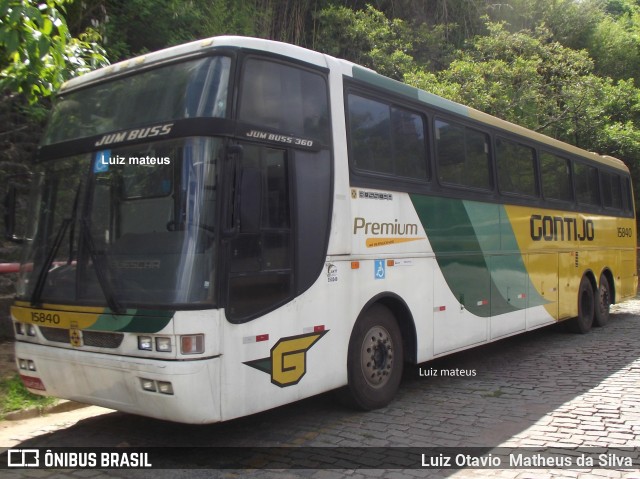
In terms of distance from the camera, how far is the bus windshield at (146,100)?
4.55 meters

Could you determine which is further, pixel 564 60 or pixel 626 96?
pixel 626 96

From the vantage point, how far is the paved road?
14.8 ft

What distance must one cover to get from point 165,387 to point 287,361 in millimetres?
1044

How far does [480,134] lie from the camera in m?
8.08

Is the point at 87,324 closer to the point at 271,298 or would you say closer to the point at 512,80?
the point at 271,298

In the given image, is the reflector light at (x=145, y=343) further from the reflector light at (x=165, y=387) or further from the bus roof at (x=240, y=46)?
the bus roof at (x=240, y=46)

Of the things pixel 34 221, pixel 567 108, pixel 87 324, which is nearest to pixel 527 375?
pixel 87 324

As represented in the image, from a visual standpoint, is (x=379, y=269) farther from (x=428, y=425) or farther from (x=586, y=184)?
(x=586, y=184)

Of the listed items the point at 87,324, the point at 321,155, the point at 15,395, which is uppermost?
the point at 321,155

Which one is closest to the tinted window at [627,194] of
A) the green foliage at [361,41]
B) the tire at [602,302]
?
the tire at [602,302]

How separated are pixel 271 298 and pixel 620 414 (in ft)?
12.6

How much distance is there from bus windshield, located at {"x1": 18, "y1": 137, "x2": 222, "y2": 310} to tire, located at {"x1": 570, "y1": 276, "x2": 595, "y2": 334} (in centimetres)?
889

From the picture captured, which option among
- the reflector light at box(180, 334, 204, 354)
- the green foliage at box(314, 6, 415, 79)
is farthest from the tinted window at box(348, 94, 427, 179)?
the green foliage at box(314, 6, 415, 79)

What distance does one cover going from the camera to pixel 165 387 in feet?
13.8
